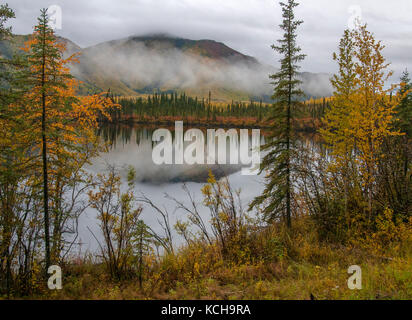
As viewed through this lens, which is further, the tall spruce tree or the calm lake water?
the calm lake water

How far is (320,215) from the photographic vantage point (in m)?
10.1

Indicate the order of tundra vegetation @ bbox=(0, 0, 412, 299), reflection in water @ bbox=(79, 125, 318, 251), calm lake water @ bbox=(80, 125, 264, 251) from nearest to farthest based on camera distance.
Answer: tundra vegetation @ bbox=(0, 0, 412, 299) → reflection in water @ bbox=(79, 125, 318, 251) → calm lake water @ bbox=(80, 125, 264, 251)

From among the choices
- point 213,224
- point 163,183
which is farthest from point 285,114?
point 163,183

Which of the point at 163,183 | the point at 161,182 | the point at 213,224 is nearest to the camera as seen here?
the point at 213,224

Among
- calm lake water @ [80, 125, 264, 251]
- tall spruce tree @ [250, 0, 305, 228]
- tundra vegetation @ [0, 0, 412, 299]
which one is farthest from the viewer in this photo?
calm lake water @ [80, 125, 264, 251]

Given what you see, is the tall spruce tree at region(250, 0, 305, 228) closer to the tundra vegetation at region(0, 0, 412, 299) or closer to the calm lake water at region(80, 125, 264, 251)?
the tundra vegetation at region(0, 0, 412, 299)

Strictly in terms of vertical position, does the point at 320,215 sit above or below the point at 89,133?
below

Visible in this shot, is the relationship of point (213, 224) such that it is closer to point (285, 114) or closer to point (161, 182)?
point (285, 114)

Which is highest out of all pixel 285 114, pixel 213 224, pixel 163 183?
pixel 285 114

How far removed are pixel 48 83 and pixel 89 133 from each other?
14.5ft

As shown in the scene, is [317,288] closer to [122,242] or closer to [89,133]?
[122,242]

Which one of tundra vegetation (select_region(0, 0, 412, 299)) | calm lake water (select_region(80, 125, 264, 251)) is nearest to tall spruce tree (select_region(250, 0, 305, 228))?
tundra vegetation (select_region(0, 0, 412, 299))

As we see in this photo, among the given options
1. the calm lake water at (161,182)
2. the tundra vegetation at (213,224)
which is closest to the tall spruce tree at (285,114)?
the tundra vegetation at (213,224)
